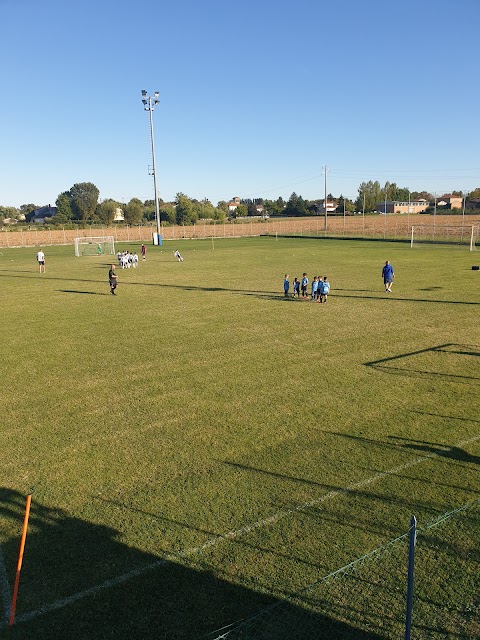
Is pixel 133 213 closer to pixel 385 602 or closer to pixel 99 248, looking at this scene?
pixel 99 248

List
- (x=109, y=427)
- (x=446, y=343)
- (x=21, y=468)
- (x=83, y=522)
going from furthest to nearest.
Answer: (x=446, y=343) < (x=109, y=427) < (x=21, y=468) < (x=83, y=522)

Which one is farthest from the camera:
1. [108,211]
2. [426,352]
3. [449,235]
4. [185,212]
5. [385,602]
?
[108,211]

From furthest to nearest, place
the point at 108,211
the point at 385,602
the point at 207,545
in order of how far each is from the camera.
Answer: the point at 108,211 → the point at 207,545 → the point at 385,602

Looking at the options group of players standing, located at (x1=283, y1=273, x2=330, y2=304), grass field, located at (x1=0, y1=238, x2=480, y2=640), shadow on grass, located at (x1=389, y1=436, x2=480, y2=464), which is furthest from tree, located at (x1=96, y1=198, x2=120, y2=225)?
shadow on grass, located at (x1=389, y1=436, x2=480, y2=464)

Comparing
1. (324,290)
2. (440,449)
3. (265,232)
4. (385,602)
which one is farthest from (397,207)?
(385,602)

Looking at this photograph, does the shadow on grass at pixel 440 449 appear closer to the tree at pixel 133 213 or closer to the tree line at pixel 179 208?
the tree line at pixel 179 208

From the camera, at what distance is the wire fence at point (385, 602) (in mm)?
5602

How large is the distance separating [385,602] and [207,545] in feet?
8.08

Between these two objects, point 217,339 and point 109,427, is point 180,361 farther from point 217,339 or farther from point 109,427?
point 109,427

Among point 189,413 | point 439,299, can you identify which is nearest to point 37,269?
point 439,299

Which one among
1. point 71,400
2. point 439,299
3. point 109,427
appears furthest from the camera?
point 439,299

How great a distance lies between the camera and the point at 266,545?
6.96 m

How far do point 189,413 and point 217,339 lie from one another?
21.7 ft

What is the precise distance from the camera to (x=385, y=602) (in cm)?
598
